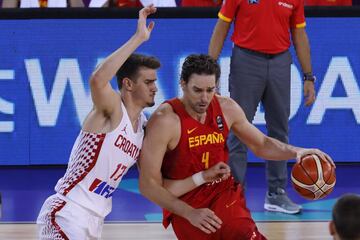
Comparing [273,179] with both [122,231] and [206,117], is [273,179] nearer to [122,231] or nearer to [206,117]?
[122,231]

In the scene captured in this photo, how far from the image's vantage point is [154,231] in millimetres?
7402

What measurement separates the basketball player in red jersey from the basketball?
64 mm

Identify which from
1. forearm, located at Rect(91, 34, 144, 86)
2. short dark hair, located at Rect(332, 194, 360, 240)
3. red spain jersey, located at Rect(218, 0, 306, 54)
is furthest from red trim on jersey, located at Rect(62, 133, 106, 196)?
red spain jersey, located at Rect(218, 0, 306, 54)

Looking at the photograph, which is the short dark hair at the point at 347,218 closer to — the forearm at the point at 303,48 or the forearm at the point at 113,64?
the forearm at the point at 113,64

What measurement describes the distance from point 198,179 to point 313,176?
2.25 feet

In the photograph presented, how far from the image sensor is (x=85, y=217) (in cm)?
538

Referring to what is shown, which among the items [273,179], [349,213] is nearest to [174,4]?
[273,179]

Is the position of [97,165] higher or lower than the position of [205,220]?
higher

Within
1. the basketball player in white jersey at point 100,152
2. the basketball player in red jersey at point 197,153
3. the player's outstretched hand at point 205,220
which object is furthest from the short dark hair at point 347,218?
the basketball player in white jersey at point 100,152

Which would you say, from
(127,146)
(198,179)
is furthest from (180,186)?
(127,146)

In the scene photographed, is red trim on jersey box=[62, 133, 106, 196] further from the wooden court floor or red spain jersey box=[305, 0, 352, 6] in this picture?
red spain jersey box=[305, 0, 352, 6]

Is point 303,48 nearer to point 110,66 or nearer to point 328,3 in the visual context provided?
point 328,3

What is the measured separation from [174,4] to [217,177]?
4.37 meters

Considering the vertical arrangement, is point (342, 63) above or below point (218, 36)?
below
